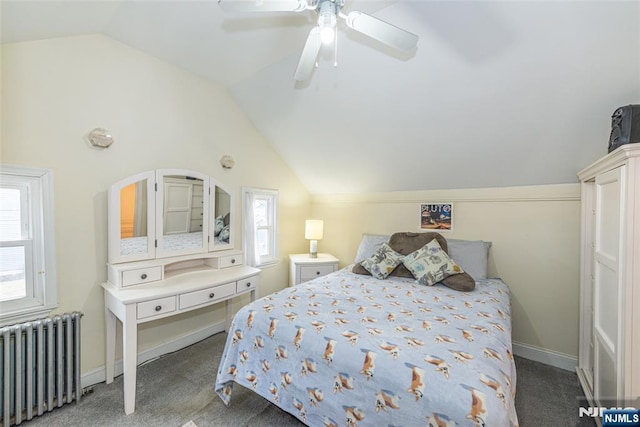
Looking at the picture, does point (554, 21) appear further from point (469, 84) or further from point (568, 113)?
point (568, 113)

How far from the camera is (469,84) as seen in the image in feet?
6.50

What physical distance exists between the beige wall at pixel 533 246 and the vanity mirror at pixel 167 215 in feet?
7.66

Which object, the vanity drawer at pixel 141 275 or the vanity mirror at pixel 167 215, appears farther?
the vanity mirror at pixel 167 215

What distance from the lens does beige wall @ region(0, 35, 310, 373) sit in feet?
5.65

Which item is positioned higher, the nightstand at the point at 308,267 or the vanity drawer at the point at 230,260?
the vanity drawer at the point at 230,260

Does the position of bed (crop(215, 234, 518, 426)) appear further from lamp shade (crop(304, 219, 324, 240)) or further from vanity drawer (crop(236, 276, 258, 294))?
lamp shade (crop(304, 219, 324, 240))

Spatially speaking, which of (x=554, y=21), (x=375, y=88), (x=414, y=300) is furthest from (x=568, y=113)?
(x=414, y=300)

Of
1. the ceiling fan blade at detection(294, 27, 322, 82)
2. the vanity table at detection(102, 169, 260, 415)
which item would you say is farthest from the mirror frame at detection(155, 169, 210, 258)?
the ceiling fan blade at detection(294, 27, 322, 82)

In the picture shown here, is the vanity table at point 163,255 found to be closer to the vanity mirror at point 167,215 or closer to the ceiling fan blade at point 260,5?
the vanity mirror at point 167,215

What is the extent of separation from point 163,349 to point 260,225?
1.61 meters

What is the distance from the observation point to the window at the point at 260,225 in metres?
3.11

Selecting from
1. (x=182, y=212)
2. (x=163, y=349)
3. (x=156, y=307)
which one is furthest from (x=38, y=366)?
(x=182, y=212)

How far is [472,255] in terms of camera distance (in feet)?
8.50

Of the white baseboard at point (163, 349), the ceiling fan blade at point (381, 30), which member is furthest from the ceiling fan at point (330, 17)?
the white baseboard at point (163, 349)
